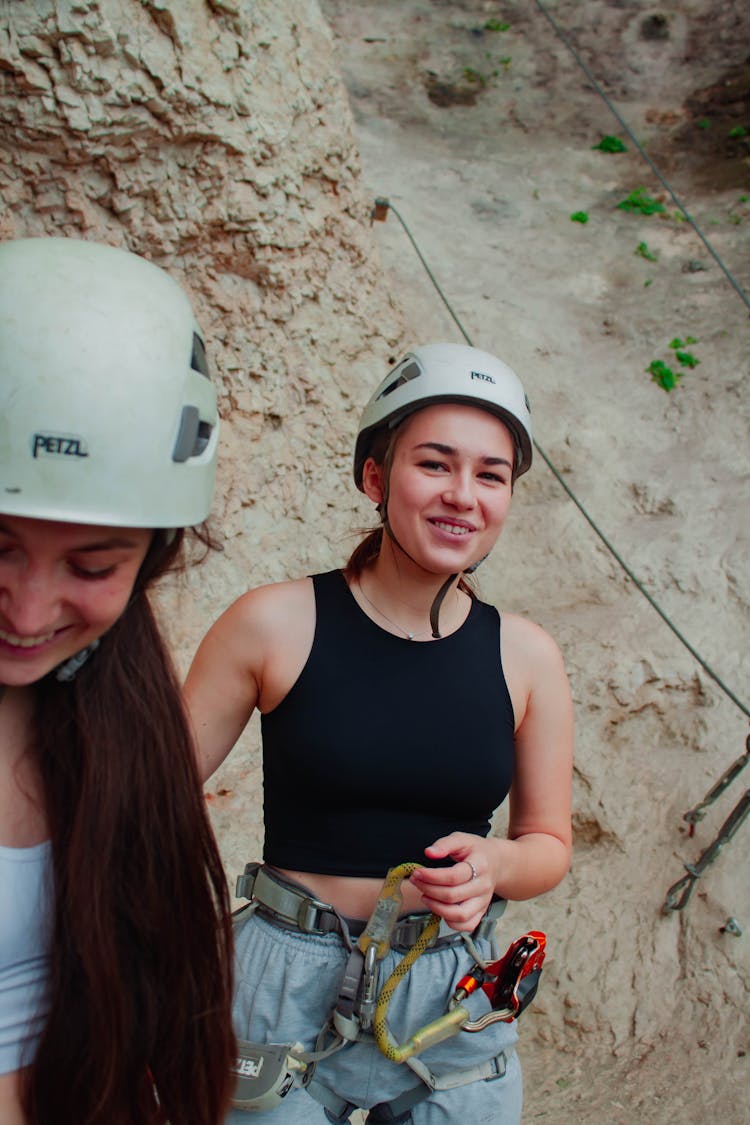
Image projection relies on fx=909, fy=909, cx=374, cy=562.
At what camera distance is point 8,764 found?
1.41 meters

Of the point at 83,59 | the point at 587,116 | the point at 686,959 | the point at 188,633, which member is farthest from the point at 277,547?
the point at 587,116

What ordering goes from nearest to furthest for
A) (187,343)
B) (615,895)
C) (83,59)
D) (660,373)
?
(187,343)
(83,59)
(615,895)
(660,373)

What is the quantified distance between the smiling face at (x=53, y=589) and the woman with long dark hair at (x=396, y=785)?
1.87ft

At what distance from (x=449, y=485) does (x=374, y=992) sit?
3.39ft

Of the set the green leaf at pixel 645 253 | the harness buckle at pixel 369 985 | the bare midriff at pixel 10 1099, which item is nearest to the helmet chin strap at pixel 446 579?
the harness buckle at pixel 369 985

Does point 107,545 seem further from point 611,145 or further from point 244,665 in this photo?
point 611,145

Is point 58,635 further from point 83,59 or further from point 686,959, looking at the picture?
point 686,959

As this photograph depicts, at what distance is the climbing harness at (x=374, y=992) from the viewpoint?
1.75 meters

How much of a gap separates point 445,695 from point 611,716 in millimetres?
2620

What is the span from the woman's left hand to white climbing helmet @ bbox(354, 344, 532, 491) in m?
0.91

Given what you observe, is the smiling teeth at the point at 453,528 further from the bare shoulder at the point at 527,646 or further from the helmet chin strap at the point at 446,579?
the bare shoulder at the point at 527,646

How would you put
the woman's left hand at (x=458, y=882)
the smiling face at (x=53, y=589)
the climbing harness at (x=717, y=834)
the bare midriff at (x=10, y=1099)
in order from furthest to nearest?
the climbing harness at (x=717, y=834) → the woman's left hand at (x=458, y=882) → the bare midriff at (x=10, y=1099) → the smiling face at (x=53, y=589)

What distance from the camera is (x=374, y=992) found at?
5.85 ft

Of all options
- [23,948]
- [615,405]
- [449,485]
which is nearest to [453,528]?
[449,485]
